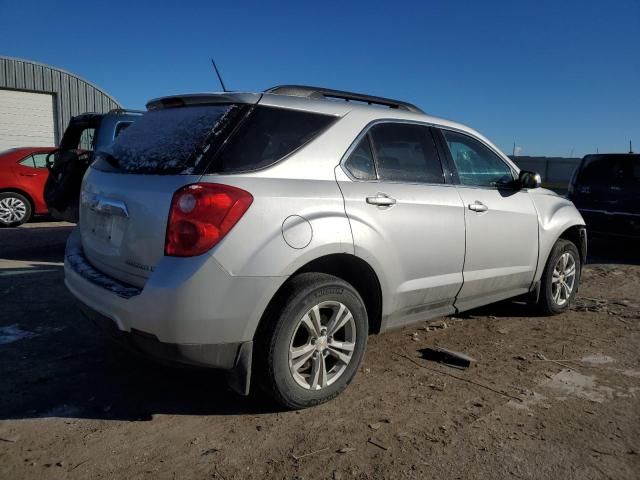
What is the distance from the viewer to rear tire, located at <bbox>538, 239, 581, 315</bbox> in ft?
16.4

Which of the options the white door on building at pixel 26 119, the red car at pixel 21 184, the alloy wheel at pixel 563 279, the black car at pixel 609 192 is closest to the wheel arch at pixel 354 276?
the alloy wheel at pixel 563 279

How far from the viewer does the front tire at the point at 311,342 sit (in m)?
2.90

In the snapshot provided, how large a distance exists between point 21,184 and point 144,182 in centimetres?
904

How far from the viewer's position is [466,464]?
2.63 m

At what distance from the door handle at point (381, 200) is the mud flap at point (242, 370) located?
1.14m

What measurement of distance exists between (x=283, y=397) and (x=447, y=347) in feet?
5.85

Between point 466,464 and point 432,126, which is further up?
point 432,126

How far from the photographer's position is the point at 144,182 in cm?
291

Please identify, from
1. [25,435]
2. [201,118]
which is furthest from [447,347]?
[25,435]

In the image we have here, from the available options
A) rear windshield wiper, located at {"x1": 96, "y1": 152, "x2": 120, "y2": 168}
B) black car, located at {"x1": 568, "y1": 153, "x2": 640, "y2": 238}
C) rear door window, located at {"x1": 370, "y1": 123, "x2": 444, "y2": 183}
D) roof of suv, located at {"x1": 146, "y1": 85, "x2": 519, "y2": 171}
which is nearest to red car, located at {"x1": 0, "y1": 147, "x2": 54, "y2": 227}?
rear windshield wiper, located at {"x1": 96, "y1": 152, "x2": 120, "y2": 168}

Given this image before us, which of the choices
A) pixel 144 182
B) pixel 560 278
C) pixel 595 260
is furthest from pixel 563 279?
pixel 144 182

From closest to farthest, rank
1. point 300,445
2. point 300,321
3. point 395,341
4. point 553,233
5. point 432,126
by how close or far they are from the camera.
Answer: point 300,445, point 300,321, point 432,126, point 395,341, point 553,233

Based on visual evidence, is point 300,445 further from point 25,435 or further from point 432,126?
point 432,126

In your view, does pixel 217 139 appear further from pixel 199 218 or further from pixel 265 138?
pixel 199 218
